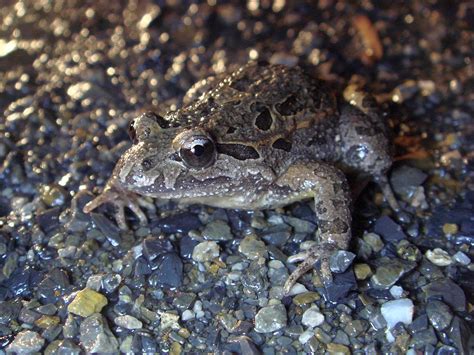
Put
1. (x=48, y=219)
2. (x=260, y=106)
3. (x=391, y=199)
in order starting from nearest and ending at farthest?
(x=260, y=106) → (x=48, y=219) → (x=391, y=199)

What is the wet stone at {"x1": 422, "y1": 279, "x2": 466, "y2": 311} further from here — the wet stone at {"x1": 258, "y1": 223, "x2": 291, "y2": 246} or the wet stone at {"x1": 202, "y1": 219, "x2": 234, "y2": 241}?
the wet stone at {"x1": 202, "y1": 219, "x2": 234, "y2": 241}

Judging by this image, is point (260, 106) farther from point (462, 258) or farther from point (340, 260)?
point (462, 258)

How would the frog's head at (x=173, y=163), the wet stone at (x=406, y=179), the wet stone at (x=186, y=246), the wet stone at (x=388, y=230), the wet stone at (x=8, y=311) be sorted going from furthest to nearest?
the wet stone at (x=406, y=179) → the wet stone at (x=388, y=230) → the wet stone at (x=186, y=246) → the frog's head at (x=173, y=163) → the wet stone at (x=8, y=311)

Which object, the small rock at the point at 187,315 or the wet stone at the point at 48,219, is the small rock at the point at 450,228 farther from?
the wet stone at the point at 48,219

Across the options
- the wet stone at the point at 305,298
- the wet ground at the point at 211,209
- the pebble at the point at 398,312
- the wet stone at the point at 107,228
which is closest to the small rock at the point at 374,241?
the wet ground at the point at 211,209

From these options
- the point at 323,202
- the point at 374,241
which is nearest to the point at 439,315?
the point at 374,241

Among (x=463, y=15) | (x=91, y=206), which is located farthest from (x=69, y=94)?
(x=463, y=15)

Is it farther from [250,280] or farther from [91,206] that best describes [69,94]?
[250,280]
